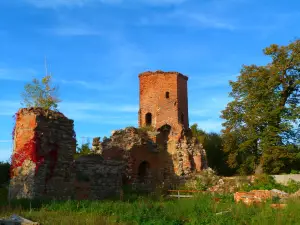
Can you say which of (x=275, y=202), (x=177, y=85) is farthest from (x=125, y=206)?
(x=177, y=85)

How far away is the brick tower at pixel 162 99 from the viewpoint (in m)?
30.6

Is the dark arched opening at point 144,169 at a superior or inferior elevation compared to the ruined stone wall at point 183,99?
inferior

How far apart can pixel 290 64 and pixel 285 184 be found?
8137 mm

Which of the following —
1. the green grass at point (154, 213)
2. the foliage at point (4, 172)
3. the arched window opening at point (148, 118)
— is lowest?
the green grass at point (154, 213)

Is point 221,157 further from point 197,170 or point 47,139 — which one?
point 47,139

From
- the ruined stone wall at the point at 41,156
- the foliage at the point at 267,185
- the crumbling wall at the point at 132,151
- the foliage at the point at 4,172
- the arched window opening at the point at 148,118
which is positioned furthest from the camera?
the arched window opening at the point at 148,118

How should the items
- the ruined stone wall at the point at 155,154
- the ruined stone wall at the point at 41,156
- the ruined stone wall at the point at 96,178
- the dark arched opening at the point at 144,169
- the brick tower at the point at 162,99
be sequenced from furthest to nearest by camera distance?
the brick tower at the point at 162,99 → the dark arched opening at the point at 144,169 → the ruined stone wall at the point at 155,154 → the ruined stone wall at the point at 96,178 → the ruined stone wall at the point at 41,156

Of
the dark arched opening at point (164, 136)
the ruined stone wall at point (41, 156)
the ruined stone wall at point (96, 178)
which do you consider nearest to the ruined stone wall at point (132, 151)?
the dark arched opening at point (164, 136)

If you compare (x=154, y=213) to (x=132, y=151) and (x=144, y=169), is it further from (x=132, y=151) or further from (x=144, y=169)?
(x=144, y=169)

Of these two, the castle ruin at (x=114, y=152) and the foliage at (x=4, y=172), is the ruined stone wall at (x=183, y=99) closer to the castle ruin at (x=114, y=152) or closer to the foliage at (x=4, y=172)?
the castle ruin at (x=114, y=152)

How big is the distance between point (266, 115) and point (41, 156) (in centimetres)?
1655

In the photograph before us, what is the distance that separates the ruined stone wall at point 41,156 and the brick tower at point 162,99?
54.9 feet

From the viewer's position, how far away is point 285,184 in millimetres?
22875

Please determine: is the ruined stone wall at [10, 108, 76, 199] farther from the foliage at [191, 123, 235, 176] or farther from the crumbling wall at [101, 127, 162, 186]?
the foliage at [191, 123, 235, 176]
